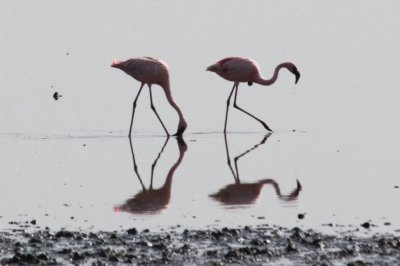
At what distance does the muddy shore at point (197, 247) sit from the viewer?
10422mm

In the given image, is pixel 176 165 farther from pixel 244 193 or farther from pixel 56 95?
pixel 56 95

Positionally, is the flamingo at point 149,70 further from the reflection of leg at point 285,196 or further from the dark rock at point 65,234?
the dark rock at point 65,234

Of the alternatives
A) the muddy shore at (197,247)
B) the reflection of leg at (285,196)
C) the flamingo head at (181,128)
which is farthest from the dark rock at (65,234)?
the flamingo head at (181,128)

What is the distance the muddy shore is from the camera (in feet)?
34.2

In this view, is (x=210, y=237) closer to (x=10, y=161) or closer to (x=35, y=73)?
(x=10, y=161)

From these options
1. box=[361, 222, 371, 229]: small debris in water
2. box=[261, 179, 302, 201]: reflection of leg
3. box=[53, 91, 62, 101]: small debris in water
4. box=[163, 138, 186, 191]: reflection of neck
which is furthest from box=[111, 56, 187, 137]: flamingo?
box=[361, 222, 371, 229]: small debris in water

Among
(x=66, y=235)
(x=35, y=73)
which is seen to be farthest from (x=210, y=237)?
(x=35, y=73)

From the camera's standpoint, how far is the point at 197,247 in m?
11.0

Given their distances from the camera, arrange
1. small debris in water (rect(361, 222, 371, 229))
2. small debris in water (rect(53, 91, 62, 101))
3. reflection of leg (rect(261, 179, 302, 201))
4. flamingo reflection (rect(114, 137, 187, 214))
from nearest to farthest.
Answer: small debris in water (rect(361, 222, 371, 229)) → flamingo reflection (rect(114, 137, 187, 214)) → reflection of leg (rect(261, 179, 302, 201)) → small debris in water (rect(53, 91, 62, 101))

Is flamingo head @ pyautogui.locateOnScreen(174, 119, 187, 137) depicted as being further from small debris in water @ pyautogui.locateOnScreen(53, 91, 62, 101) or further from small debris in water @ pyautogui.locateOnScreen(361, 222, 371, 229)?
small debris in water @ pyautogui.locateOnScreen(361, 222, 371, 229)

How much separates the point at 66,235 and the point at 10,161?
6015 millimetres

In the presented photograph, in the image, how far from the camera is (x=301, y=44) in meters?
32.6

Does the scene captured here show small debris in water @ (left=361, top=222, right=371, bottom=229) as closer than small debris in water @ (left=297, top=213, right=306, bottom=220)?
Yes

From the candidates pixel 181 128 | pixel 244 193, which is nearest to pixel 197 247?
pixel 244 193
